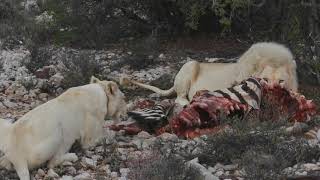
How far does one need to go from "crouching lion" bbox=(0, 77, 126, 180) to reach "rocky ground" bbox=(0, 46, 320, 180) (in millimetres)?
131

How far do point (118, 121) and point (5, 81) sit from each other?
11.1 feet

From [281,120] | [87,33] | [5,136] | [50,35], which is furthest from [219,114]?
[50,35]

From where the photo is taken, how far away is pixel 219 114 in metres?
8.18

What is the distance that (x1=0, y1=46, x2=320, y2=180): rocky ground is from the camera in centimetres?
624

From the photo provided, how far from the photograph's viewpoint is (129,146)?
25.2 ft

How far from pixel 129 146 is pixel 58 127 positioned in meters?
0.95

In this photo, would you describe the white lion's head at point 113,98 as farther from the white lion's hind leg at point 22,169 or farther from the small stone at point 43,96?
the small stone at point 43,96

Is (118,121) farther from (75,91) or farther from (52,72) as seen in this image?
(52,72)

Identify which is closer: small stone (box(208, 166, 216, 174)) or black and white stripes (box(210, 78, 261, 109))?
small stone (box(208, 166, 216, 174))

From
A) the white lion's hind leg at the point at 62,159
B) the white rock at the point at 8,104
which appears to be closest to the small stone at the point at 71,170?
the white lion's hind leg at the point at 62,159

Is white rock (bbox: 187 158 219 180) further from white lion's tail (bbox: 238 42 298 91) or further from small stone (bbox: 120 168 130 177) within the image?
white lion's tail (bbox: 238 42 298 91)

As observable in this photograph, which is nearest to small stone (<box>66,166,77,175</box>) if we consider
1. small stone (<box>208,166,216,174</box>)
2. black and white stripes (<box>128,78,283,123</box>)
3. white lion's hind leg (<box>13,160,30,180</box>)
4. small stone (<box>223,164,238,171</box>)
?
white lion's hind leg (<box>13,160,30,180</box>)

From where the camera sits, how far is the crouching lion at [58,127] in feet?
21.9

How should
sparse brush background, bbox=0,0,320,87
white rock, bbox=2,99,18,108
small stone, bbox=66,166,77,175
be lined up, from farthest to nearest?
1. sparse brush background, bbox=0,0,320,87
2. white rock, bbox=2,99,18,108
3. small stone, bbox=66,166,77,175
